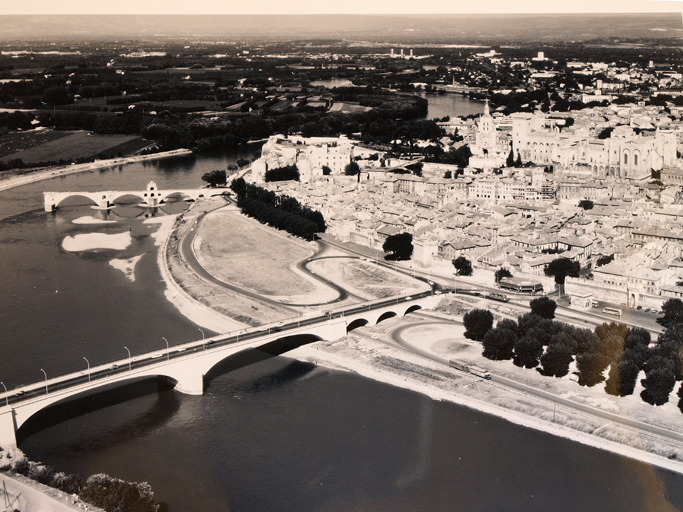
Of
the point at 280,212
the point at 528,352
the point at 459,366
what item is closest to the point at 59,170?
the point at 280,212

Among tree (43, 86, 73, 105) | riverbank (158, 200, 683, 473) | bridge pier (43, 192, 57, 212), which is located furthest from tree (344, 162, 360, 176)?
tree (43, 86, 73, 105)

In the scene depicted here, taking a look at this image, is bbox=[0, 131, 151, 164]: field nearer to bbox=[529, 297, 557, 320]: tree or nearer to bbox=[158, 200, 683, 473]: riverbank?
bbox=[158, 200, 683, 473]: riverbank

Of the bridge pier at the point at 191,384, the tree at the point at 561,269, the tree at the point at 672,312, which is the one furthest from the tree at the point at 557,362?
the bridge pier at the point at 191,384

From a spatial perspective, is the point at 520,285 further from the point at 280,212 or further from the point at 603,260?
the point at 280,212

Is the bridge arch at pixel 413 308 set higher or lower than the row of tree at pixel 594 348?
lower

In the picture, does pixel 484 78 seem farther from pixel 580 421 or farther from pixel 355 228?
pixel 580 421

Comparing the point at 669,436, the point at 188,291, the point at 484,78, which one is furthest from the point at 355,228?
the point at 484,78

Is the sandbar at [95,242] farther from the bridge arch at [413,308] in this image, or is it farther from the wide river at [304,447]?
the bridge arch at [413,308]
